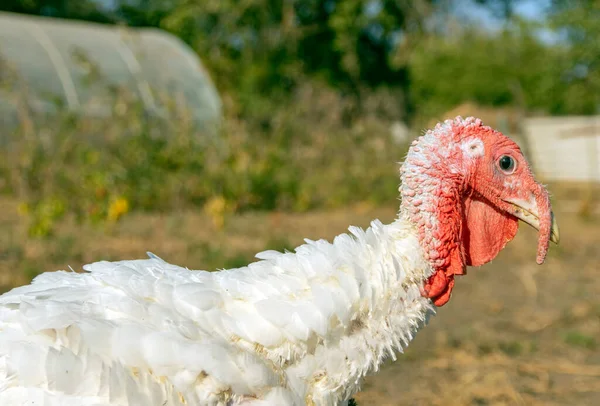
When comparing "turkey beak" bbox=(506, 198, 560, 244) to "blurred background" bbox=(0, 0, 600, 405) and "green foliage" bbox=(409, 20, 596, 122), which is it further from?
"green foliage" bbox=(409, 20, 596, 122)

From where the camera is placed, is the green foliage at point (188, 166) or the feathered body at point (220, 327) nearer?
the feathered body at point (220, 327)

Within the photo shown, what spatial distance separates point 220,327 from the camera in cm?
219

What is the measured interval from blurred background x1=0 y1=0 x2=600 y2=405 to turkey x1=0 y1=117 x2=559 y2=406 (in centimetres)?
216

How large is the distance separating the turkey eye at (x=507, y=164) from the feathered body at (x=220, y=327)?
404 mm

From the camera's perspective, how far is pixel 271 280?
2.30 meters

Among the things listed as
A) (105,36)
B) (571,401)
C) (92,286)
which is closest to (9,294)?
(92,286)

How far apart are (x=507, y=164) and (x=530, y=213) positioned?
0.19 meters

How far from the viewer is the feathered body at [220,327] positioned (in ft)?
6.54

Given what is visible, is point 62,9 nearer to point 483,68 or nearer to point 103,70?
point 103,70

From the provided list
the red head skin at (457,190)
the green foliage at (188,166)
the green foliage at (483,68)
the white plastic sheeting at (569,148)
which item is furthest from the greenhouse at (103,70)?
the green foliage at (483,68)

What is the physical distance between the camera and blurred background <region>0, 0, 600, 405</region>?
5652mm

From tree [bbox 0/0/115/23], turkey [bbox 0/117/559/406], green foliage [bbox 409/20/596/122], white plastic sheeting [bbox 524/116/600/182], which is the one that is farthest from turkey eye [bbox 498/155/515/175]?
green foliage [bbox 409/20/596/122]

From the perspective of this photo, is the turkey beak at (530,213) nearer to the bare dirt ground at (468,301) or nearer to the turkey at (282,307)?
the turkey at (282,307)

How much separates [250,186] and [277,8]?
412 inches
